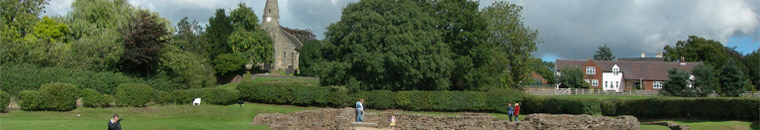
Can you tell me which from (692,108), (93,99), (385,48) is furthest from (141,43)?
(692,108)

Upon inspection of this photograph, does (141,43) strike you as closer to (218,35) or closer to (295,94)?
(295,94)

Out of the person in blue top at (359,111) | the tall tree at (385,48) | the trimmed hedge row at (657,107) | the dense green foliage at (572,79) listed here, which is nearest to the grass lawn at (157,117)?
the person in blue top at (359,111)

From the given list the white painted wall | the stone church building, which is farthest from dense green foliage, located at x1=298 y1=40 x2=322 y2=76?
the white painted wall

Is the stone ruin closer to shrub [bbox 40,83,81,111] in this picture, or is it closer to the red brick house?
shrub [bbox 40,83,81,111]

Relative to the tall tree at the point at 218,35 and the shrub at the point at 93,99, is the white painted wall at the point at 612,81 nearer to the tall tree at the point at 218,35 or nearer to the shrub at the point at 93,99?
the tall tree at the point at 218,35

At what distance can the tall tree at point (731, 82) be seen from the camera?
5922 cm

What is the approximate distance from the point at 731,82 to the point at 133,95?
52300mm

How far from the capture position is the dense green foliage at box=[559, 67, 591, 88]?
74.1 metres

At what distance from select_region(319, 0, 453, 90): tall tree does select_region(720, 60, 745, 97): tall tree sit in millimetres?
31489

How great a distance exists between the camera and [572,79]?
243ft

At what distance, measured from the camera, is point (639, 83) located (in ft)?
259

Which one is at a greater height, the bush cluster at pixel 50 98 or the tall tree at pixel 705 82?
the tall tree at pixel 705 82

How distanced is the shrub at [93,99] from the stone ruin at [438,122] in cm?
1090

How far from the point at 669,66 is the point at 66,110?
71687 mm
